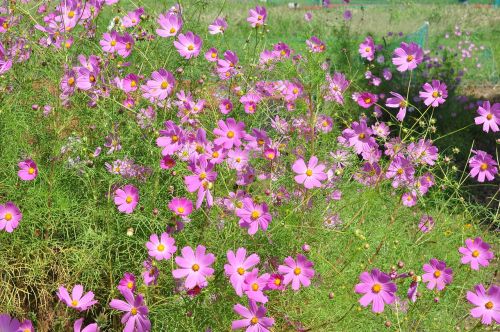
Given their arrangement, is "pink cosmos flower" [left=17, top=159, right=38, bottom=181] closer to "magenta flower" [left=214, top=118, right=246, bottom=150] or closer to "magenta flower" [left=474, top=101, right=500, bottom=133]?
"magenta flower" [left=214, top=118, right=246, bottom=150]

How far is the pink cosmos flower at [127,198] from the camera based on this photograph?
66.6 inches

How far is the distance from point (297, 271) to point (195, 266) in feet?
0.88

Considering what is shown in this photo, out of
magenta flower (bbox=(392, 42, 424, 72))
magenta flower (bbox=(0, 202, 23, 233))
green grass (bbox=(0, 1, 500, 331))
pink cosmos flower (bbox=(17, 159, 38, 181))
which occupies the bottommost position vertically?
green grass (bbox=(0, 1, 500, 331))

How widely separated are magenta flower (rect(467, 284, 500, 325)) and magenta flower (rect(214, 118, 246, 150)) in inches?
29.5

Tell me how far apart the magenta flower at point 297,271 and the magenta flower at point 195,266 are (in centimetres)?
20

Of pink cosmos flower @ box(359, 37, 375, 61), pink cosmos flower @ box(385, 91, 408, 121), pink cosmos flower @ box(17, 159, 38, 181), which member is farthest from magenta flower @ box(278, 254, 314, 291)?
pink cosmos flower @ box(359, 37, 375, 61)

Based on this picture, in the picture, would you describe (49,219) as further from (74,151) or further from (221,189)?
(221,189)

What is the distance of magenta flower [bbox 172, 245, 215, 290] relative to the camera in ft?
4.67

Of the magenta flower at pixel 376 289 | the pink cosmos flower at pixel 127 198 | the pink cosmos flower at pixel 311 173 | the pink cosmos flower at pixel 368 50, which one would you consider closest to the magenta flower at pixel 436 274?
the magenta flower at pixel 376 289

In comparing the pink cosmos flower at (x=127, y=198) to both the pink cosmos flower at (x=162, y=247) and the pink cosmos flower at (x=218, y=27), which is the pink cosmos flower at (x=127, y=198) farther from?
the pink cosmos flower at (x=218, y=27)

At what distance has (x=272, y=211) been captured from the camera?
1.83 metres

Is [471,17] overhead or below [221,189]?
below

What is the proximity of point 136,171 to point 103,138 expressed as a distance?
270 mm

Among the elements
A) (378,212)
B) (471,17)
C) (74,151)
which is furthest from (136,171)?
(471,17)
